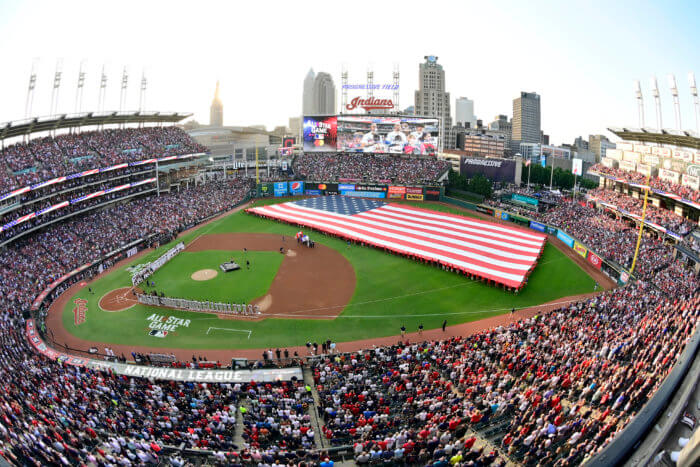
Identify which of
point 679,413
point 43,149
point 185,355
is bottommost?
point 185,355

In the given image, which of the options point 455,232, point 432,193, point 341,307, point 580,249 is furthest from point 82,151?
point 580,249

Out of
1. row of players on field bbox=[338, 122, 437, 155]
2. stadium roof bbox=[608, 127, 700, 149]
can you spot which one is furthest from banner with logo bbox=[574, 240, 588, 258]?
row of players on field bbox=[338, 122, 437, 155]

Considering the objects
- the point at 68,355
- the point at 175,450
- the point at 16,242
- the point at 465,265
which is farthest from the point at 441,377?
the point at 16,242

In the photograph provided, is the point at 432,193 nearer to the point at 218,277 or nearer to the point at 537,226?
the point at 537,226

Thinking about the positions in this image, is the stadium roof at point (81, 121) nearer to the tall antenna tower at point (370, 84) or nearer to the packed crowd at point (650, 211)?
the tall antenna tower at point (370, 84)

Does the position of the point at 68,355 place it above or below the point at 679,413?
below

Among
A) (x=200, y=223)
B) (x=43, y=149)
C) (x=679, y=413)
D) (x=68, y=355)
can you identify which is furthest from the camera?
(x=200, y=223)

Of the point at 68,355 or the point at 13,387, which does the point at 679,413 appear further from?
the point at 68,355

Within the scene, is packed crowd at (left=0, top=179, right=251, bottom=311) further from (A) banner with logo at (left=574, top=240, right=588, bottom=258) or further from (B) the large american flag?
(A) banner with logo at (left=574, top=240, right=588, bottom=258)
